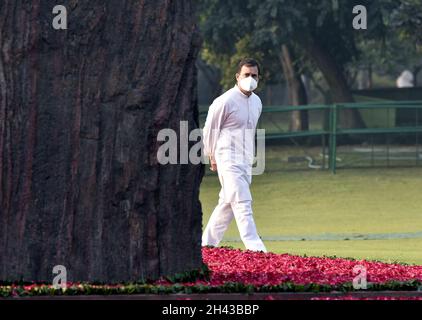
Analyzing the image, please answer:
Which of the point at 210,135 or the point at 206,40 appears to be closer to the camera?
the point at 210,135

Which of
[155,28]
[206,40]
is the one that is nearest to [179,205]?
[155,28]

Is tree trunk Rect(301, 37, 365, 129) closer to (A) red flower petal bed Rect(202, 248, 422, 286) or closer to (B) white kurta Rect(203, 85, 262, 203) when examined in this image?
(B) white kurta Rect(203, 85, 262, 203)

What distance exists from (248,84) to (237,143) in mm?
659

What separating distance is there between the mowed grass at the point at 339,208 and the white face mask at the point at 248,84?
2625mm

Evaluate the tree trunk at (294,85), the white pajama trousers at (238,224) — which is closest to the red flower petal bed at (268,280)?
the white pajama trousers at (238,224)

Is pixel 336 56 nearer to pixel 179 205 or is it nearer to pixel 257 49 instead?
pixel 257 49

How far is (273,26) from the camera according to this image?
1510 inches

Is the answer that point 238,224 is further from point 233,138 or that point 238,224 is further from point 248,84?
point 248,84

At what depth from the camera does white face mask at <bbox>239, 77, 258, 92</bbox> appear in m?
14.7

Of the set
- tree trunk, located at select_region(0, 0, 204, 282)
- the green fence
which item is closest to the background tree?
the green fence

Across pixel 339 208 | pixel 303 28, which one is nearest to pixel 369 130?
pixel 339 208

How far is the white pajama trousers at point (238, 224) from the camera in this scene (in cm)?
1483

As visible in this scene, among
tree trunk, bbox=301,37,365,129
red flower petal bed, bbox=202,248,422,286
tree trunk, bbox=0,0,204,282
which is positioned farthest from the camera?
tree trunk, bbox=301,37,365,129

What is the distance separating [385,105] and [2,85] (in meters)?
20.6
